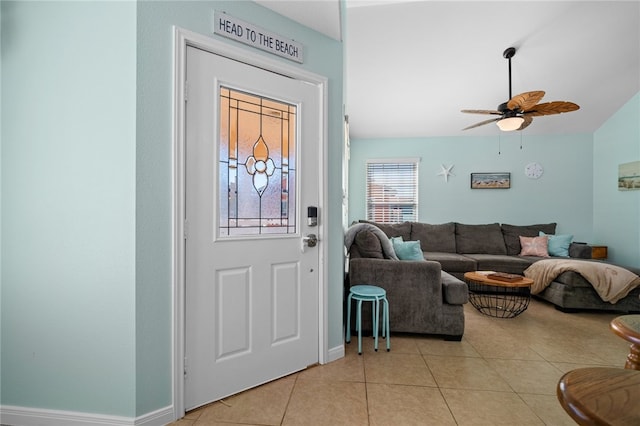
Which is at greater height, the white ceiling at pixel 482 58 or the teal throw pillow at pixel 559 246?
the white ceiling at pixel 482 58

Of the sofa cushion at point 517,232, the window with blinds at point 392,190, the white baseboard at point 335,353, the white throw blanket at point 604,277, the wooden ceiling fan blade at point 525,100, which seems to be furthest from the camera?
the window with blinds at point 392,190

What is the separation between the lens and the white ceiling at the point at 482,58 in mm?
3412

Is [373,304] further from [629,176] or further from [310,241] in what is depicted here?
[629,176]

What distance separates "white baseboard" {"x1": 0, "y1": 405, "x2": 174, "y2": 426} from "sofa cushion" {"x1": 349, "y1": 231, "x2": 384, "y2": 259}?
76.6 inches

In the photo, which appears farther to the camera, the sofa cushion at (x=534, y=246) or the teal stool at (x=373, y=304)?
the sofa cushion at (x=534, y=246)

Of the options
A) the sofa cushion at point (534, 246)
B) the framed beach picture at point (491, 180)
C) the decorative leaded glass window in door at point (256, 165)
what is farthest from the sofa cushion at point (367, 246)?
the framed beach picture at point (491, 180)

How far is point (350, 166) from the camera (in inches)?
234

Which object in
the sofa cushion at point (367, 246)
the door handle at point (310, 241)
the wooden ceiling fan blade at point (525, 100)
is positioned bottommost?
the sofa cushion at point (367, 246)

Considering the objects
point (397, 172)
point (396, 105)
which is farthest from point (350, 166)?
point (396, 105)

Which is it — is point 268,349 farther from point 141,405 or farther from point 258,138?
point 258,138

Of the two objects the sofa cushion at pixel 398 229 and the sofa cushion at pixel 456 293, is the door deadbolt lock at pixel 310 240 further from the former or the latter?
the sofa cushion at pixel 398 229

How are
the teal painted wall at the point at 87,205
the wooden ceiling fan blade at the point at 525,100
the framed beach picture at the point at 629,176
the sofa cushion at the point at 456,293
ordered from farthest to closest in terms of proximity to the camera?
the framed beach picture at the point at 629,176, the wooden ceiling fan blade at the point at 525,100, the sofa cushion at the point at 456,293, the teal painted wall at the point at 87,205

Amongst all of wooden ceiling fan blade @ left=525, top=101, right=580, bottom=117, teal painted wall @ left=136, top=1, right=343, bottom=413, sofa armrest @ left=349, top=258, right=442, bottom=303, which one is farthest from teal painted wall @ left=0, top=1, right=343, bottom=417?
wooden ceiling fan blade @ left=525, top=101, right=580, bottom=117

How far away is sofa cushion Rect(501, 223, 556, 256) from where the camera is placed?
5.10m
